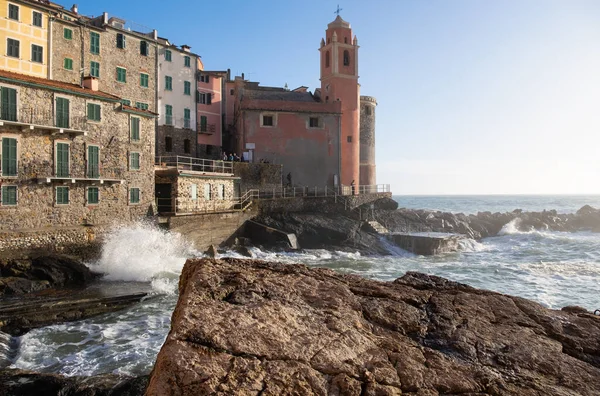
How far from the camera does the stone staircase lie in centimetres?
3903

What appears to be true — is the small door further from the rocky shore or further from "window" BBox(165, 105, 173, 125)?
"window" BBox(165, 105, 173, 125)

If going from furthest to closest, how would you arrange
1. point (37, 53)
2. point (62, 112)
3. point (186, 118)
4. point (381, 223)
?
point (381, 223) < point (186, 118) < point (37, 53) < point (62, 112)

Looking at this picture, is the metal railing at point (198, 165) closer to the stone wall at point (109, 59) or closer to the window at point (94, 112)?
the stone wall at point (109, 59)

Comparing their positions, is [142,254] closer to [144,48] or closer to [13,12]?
[13,12]

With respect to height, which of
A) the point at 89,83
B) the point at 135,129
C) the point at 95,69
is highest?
the point at 95,69

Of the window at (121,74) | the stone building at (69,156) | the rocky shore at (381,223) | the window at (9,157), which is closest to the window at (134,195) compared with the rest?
the stone building at (69,156)

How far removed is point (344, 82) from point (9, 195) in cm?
3297

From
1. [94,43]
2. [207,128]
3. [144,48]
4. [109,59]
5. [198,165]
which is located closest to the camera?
[198,165]

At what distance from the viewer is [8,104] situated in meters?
20.6

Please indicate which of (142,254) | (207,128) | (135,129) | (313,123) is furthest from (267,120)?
(142,254)

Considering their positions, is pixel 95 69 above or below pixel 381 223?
above

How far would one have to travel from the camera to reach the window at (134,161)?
26.3 m

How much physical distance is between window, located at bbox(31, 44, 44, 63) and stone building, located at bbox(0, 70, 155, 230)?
4378 millimetres

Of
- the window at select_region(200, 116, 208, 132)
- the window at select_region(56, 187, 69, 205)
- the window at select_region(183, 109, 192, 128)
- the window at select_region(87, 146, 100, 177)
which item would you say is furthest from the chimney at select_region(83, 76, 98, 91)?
the window at select_region(200, 116, 208, 132)
